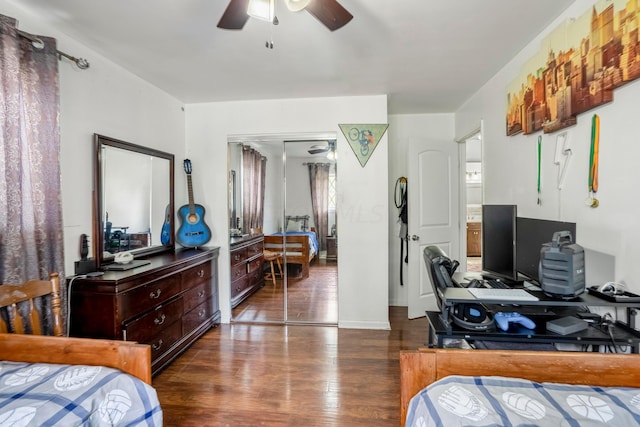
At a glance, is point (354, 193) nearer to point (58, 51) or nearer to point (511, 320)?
point (511, 320)

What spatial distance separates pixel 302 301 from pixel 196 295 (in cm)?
119

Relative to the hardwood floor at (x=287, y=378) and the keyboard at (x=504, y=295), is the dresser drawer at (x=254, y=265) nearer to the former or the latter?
the hardwood floor at (x=287, y=378)

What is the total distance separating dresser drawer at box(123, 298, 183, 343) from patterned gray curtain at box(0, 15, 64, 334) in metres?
0.58

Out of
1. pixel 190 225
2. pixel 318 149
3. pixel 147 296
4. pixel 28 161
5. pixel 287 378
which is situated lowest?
A: pixel 287 378

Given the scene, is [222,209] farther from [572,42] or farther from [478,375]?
[572,42]

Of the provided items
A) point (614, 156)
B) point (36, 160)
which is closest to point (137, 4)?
point (36, 160)

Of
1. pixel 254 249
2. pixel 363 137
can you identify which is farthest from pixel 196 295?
pixel 363 137

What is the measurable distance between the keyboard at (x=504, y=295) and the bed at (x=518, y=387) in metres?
0.39

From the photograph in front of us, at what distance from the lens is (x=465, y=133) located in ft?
10.8

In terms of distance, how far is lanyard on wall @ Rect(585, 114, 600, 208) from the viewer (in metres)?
1.52

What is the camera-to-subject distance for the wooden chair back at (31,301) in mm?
1446

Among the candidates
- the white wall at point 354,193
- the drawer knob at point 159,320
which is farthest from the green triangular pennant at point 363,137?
the drawer knob at point 159,320

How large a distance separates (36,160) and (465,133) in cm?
367

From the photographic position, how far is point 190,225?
3.17 metres
